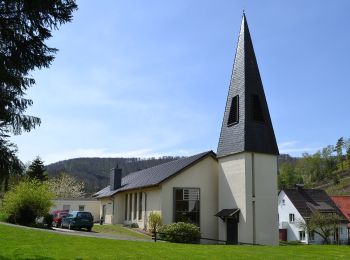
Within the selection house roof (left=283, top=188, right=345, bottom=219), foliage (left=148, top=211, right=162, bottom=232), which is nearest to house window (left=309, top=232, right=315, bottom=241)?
house roof (left=283, top=188, right=345, bottom=219)

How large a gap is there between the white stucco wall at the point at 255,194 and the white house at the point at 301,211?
24.9 m

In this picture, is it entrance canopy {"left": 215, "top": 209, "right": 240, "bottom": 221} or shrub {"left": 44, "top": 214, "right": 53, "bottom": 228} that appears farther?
shrub {"left": 44, "top": 214, "right": 53, "bottom": 228}

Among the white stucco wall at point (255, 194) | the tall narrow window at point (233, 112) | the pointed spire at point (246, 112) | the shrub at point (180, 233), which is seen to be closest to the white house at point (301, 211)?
the white stucco wall at point (255, 194)

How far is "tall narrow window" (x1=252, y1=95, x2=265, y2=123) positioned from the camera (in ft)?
94.1

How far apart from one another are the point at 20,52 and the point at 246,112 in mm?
21520

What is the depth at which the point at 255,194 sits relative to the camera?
26766 millimetres

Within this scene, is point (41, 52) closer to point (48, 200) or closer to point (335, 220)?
point (48, 200)

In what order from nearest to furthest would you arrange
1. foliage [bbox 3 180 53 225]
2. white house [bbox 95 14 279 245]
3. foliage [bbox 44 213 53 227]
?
white house [bbox 95 14 279 245]
foliage [bbox 3 180 53 225]
foliage [bbox 44 213 53 227]

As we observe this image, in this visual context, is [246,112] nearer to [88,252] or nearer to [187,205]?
[187,205]

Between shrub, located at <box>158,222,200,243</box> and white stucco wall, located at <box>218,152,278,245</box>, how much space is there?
2.85m

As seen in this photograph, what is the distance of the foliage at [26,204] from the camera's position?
29.5 meters

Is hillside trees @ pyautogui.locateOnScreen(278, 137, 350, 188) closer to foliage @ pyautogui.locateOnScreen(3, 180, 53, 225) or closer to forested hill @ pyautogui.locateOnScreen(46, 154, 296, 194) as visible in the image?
forested hill @ pyautogui.locateOnScreen(46, 154, 296, 194)

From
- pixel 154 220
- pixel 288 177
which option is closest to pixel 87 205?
pixel 154 220

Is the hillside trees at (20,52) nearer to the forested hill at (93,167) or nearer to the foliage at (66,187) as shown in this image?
the foliage at (66,187)
